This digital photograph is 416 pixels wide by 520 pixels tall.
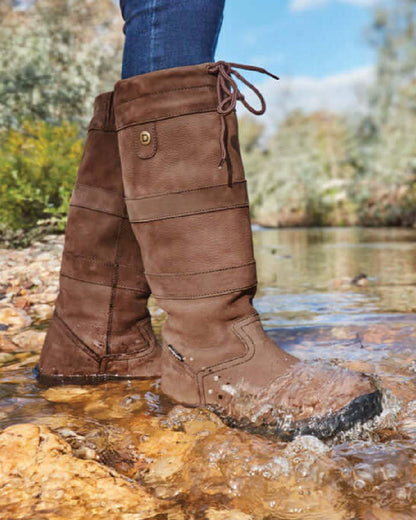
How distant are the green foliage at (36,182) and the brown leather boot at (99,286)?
4.11 meters

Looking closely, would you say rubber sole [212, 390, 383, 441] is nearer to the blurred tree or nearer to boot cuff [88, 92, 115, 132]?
boot cuff [88, 92, 115, 132]

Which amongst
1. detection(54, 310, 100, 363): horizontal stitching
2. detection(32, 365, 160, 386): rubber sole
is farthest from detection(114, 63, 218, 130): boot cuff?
detection(32, 365, 160, 386): rubber sole

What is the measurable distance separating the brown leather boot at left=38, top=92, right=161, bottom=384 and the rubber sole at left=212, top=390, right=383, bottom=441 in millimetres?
648

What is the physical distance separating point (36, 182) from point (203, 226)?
546cm

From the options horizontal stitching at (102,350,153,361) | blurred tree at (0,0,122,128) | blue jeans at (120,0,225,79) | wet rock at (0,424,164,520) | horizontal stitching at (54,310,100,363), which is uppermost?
blurred tree at (0,0,122,128)

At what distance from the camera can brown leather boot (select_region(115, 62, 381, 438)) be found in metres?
1.51

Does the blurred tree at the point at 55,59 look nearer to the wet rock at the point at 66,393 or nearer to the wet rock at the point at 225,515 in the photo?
the wet rock at the point at 66,393

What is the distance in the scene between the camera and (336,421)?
53.2 inches

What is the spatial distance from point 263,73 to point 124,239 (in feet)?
2.28

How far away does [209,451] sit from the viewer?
4.10 feet

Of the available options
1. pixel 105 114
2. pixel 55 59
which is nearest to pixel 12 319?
pixel 105 114

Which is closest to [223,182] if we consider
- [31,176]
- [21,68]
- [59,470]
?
[59,470]

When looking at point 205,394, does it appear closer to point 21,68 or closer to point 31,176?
point 31,176

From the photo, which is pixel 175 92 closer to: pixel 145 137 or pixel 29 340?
pixel 145 137
